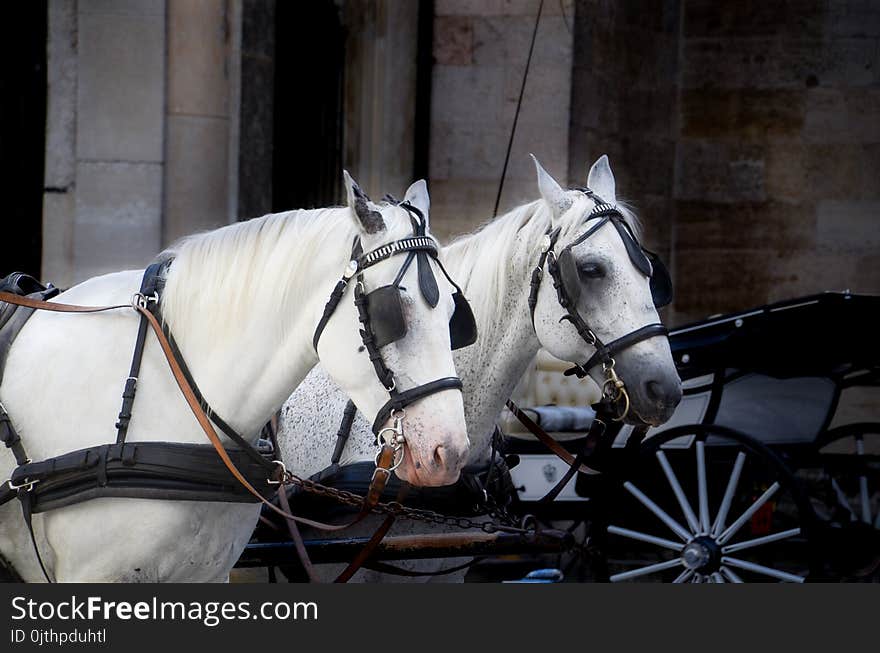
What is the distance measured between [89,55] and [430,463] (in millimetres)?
4175

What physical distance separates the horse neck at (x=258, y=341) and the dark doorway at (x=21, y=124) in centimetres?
449

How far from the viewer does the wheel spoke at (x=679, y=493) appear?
4988 millimetres

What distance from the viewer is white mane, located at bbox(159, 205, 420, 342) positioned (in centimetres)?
A: 279

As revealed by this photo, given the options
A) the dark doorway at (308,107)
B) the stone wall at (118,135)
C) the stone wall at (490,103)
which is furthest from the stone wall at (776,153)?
the stone wall at (118,135)

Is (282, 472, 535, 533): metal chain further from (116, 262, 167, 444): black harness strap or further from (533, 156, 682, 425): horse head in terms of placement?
(533, 156, 682, 425): horse head

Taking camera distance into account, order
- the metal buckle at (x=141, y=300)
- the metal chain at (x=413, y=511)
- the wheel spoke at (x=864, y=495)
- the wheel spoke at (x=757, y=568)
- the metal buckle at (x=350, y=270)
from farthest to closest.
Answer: the wheel spoke at (x=864, y=495) → the wheel spoke at (x=757, y=568) → the metal chain at (x=413, y=511) → the metal buckle at (x=141, y=300) → the metal buckle at (x=350, y=270)

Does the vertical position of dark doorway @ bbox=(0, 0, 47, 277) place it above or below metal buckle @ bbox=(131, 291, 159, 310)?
above

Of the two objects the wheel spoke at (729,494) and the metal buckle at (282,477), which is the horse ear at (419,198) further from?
the wheel spoke at (729,494)

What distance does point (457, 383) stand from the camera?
2.62 meters

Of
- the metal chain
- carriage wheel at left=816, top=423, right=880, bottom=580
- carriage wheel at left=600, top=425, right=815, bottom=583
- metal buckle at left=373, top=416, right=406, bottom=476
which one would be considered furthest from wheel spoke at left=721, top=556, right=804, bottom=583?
metal buckle at left=373, top=416, right=406, bottom=476

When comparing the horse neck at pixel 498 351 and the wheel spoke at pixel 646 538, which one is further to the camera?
the wheel spoke at pixel 646 538

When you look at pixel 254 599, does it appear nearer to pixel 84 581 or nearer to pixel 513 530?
pixel 84 581

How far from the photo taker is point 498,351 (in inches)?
149

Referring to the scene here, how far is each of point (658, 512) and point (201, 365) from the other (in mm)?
2764
